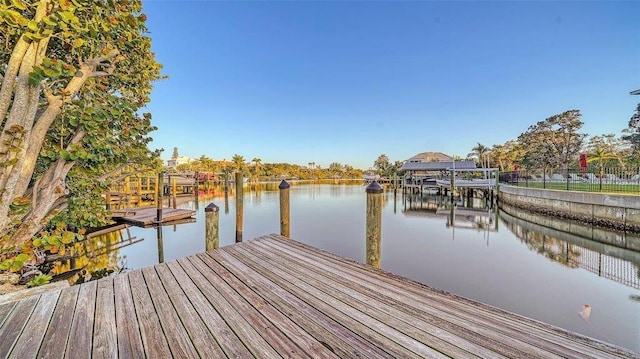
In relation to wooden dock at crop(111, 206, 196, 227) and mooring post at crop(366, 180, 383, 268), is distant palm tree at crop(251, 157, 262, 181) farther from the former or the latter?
mooring post at crop(366, 180, 383, 268)

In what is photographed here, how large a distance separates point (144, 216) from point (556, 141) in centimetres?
4141

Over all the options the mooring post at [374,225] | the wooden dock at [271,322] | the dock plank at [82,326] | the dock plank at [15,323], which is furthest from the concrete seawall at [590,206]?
the dock plank at [15,323]

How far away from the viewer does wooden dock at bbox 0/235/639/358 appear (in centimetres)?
152

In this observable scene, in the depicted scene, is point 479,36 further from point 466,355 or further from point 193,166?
point 193,166

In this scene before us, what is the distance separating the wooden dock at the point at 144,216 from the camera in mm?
9555

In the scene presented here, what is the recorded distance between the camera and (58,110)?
10.0ft

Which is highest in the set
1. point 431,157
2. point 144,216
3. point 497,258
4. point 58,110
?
point 431,157

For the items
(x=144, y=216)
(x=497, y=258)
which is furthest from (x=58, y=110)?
(x=497, y=258)

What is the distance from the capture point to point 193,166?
46406 mm

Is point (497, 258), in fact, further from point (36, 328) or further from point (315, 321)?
point (36, 328)

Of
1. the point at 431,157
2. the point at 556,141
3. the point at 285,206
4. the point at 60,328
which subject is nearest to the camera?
the point at 60,328

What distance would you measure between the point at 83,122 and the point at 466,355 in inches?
177

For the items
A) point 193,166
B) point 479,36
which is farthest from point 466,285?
point 193,166

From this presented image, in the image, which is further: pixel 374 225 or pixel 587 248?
pixel 587 248
